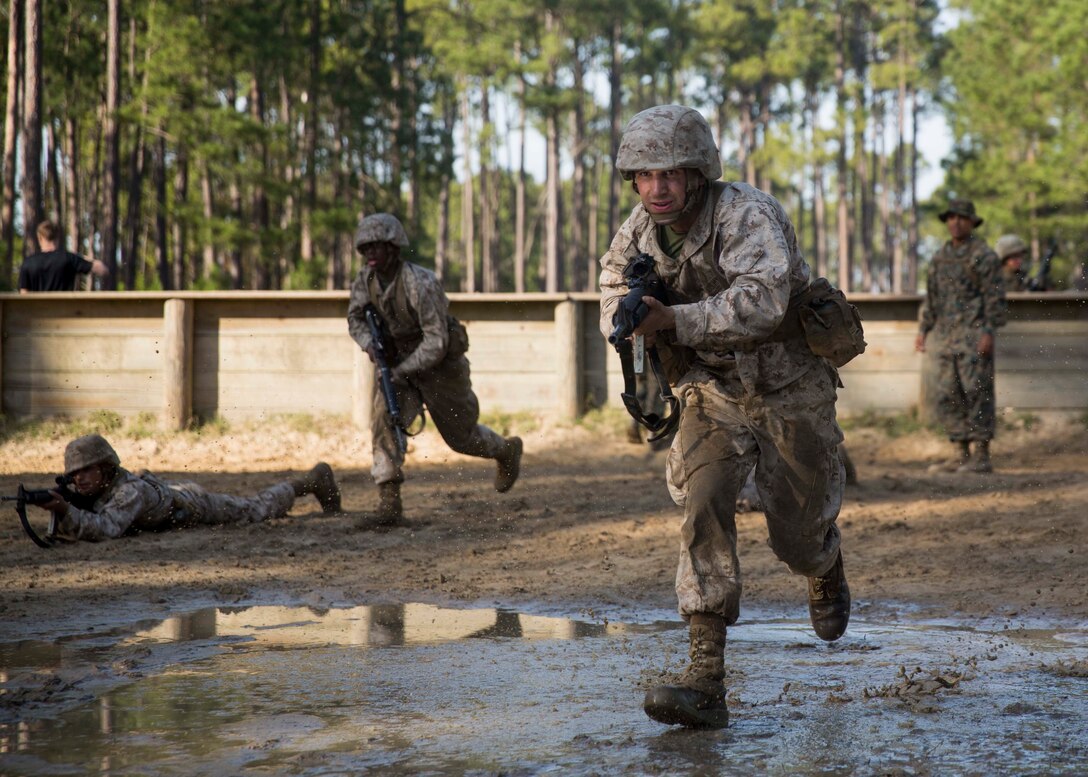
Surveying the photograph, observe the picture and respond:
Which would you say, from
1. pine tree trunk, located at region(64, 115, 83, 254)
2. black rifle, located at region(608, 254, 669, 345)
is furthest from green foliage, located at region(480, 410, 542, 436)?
pine tree trunk, located at region(64, 115, 83, 254)

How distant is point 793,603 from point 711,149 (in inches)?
106

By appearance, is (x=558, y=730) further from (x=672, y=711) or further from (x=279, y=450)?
(x=279, y=450)

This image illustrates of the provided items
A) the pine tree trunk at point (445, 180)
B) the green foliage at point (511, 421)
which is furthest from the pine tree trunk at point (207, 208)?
the green foliage at point (511, 421)

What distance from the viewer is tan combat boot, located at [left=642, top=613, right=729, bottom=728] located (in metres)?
3.65

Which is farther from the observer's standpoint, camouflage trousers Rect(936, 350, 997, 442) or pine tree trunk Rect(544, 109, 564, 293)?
pine tree trunk Rect(544, 109, 564, 293)

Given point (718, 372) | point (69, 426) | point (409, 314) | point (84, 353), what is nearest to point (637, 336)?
point (718, 372)

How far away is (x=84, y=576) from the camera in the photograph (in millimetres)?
6582

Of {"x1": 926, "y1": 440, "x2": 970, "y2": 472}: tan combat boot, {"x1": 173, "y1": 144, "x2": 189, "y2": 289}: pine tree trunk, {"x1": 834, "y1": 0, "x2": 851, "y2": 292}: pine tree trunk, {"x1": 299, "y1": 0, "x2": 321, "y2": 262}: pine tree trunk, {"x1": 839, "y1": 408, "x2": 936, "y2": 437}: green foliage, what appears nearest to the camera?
{"x1": 926, "y1": 440, "x2": 970, "y2": 472}: tan combat boot

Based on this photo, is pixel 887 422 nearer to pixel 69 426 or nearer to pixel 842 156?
pixel 69 426

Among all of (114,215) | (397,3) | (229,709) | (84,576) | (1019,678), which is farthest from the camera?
(397,3)

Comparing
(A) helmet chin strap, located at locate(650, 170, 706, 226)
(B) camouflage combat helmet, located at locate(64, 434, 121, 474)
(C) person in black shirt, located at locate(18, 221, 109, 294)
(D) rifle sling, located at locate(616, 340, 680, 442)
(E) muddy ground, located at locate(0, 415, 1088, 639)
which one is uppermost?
(C) person in black shirt, located at locate(18, 221, 109, 294)

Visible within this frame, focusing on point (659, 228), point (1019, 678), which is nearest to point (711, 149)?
point (659, 228)

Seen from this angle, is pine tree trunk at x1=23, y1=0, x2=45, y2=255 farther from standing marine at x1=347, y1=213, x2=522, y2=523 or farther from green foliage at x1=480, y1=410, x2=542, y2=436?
standing marine at x1=347, y1=213, x2=522, y2=523

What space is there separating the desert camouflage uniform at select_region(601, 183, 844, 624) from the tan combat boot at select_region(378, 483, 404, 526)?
424cm
